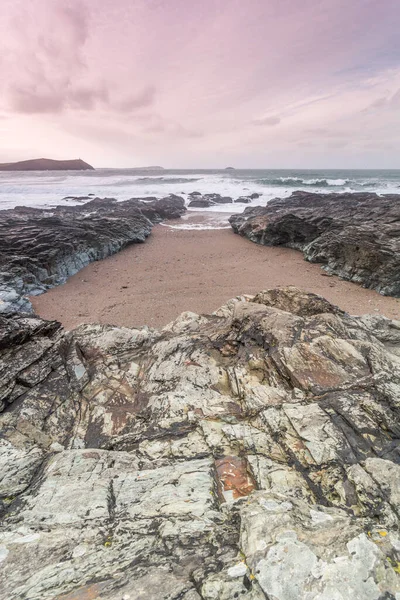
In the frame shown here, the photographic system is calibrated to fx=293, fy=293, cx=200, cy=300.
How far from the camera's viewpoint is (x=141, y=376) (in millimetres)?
4984

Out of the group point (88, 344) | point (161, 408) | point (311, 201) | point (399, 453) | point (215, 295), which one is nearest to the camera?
point (399, 453)

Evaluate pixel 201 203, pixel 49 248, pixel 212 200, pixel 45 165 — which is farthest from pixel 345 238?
pixel 45 165

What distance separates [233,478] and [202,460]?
0.40m

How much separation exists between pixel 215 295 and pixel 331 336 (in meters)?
6.01

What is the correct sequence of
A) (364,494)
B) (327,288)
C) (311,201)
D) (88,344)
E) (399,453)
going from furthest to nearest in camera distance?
(311,201)
(327,288)
(88,344)
(399,453)
(364,494)

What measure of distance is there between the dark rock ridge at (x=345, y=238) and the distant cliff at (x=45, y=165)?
5444 inches

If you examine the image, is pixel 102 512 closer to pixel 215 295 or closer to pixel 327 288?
pixel 215 295

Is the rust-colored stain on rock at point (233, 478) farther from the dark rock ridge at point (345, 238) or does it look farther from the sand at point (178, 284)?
the dark rock ridge at point (345, 238)

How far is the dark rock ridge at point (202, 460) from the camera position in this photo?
6.04ft

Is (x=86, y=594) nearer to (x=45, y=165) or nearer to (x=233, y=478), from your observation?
(x=233, y=478)

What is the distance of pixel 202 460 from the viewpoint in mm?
3260

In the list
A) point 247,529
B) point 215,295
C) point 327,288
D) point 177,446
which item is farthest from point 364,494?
point 327,288

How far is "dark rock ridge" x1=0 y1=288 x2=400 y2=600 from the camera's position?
1.84 meters

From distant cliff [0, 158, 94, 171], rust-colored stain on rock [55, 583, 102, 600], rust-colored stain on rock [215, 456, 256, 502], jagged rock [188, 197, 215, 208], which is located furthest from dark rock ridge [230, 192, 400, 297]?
distant cliff [0, 158, 94, 171]
